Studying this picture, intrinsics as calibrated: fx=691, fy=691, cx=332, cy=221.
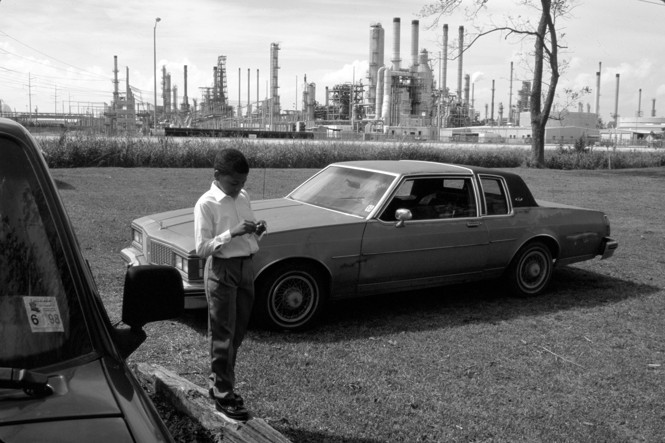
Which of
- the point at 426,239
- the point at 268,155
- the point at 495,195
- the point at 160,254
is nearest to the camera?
the point at 160,254

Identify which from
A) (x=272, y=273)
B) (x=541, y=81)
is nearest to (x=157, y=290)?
(x=272, y=273)

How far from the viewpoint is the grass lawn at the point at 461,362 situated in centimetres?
446

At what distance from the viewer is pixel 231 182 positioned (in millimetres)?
4141

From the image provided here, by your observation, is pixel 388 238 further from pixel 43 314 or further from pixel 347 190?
pixel 43 314

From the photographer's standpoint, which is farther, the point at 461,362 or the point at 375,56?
the point at 375,56

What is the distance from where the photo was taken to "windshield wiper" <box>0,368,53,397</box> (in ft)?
5.50

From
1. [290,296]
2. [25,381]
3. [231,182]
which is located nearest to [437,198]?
[290,296]

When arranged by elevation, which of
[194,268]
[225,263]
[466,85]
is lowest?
[194,268]

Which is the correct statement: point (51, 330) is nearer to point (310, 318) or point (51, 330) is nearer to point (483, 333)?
point (310, 318)

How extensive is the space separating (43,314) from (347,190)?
526cm

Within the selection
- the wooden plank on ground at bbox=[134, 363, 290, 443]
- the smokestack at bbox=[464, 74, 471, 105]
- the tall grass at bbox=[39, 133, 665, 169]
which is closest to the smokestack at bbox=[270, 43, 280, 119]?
the smokestack at bbox=[464, 74, 471, 105]

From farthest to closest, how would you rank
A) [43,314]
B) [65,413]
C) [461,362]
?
[461,362], [43,314], [65,413]

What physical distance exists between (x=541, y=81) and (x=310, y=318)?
98.6 feet

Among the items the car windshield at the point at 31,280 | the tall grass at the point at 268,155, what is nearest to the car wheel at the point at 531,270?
the car windshield at the point at 31,280
